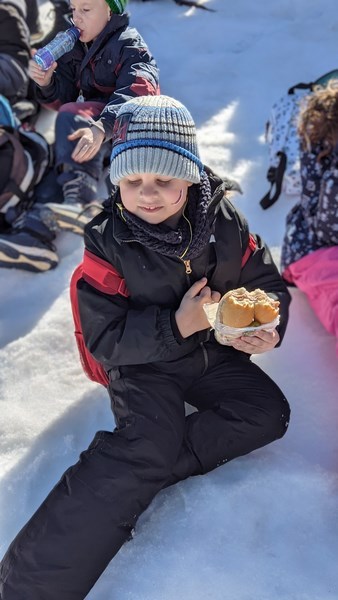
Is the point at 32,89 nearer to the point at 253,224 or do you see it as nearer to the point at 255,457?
the point at 253,224

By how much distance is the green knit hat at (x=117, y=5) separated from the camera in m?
1.77

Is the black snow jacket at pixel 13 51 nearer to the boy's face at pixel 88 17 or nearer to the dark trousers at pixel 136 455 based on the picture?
the boy's face at pixel 88 17

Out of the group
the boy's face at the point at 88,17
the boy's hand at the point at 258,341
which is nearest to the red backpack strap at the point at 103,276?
the boy's hand at the point at 258,341

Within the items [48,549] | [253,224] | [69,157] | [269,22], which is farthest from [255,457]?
[269,22]

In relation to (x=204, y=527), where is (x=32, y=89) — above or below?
above

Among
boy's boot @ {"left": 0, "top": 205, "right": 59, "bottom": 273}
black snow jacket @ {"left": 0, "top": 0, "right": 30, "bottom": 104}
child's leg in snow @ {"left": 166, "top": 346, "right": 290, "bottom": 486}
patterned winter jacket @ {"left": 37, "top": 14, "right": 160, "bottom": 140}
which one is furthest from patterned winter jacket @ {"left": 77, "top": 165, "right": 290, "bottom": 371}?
black snow jacket @ {"left": 0, "top": 0, "right": 30, "bottom": 104}

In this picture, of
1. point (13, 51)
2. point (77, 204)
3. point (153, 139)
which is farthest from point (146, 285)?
point (13, 51)

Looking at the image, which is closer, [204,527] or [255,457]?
[204,527]

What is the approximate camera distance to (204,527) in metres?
1.67

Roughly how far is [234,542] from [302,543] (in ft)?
0.54

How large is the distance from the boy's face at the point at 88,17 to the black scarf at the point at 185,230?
459mm

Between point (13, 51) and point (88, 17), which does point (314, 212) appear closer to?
point (88, 17)

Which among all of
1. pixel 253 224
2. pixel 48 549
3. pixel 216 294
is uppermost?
pixel 216 294

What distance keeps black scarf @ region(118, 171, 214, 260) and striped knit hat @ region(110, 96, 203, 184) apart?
0.10 m
